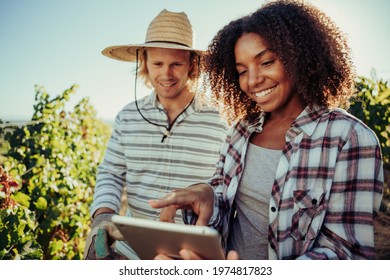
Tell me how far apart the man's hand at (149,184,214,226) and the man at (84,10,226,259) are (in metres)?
0.56

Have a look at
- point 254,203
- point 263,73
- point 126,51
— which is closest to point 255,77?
point 263,73

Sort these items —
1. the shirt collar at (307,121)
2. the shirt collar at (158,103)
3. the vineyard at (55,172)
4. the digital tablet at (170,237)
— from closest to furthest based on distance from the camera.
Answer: the digital tablet at (170,237) < the shirt collar at (307,121) < the shirt collar at (158,103) < the vineyard at (55,172)

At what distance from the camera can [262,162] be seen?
134 cm

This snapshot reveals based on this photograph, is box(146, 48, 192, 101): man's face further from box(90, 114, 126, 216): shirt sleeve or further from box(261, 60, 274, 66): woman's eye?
box(261, 60, 274, 66): woman's eye

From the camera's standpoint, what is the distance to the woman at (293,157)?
110 centimetres

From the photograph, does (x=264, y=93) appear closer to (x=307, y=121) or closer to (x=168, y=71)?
(x=307, y=121)

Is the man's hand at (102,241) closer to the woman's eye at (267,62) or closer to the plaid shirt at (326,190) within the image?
the plaid shirt at (326,190)

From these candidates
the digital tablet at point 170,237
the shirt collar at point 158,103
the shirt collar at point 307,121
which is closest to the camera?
the digital tablet at point 170,237

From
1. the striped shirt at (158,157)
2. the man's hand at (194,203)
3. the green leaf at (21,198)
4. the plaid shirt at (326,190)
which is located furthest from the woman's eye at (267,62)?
the green leaf at (21,198)

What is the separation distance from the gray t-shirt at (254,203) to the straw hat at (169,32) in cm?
77

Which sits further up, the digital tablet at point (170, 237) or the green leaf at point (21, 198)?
the digital tablet at point (170, 237)

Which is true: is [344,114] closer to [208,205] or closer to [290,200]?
[290,200]
